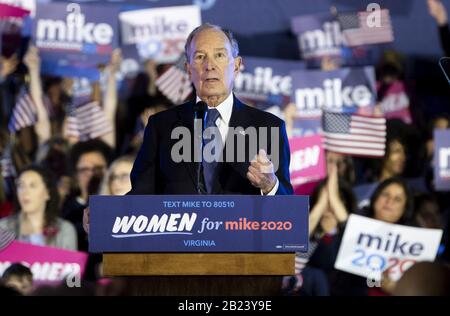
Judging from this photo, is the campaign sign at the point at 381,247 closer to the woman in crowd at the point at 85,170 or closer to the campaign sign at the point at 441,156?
the campaign sign at the point at 441,156

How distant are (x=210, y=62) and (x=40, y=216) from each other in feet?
9.82

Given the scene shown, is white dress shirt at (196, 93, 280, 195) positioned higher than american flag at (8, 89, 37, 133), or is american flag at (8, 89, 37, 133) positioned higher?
white dress shirt at (196, 93, 280, 195)

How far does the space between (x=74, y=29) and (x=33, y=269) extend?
200 centimetres

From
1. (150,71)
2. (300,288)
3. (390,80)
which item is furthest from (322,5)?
(300,288)

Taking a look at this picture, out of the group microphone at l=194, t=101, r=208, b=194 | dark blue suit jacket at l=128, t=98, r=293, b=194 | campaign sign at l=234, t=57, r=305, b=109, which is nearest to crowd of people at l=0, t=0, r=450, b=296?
campaign sign at l=234, t=57, r=305, b=109

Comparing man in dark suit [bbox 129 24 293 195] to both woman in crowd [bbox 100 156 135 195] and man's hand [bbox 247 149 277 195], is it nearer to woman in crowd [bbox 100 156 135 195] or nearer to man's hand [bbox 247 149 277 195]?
man's hand [bbox 247 149 277 195]

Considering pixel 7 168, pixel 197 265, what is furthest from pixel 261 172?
pixel 7 168

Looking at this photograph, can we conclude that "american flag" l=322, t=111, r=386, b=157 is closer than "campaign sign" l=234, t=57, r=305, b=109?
Yes

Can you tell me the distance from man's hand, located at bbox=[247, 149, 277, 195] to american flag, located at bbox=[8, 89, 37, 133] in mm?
Result: 4303

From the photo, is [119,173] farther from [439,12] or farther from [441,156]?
[439,12]

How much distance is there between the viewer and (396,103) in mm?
8195

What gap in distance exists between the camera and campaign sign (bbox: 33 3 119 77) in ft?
26.8

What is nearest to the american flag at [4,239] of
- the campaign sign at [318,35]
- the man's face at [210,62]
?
the man's face at [210,62]

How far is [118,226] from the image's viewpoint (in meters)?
3.90
